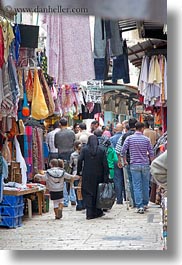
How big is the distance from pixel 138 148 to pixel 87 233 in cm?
126

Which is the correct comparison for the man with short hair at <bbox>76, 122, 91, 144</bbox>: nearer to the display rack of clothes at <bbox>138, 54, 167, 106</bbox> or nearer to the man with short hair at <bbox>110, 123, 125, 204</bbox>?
the man with short hair at <bbox>110, 123, 125, 204</bbox>

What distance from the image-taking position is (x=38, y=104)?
22.1 ft

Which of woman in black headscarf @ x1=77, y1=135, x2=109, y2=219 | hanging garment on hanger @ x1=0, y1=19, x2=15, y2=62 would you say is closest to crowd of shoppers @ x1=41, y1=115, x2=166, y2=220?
woman in black headscarf @ x1=77, y1=135, x2=109, y2=219

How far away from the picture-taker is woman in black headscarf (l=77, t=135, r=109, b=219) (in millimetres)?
6820

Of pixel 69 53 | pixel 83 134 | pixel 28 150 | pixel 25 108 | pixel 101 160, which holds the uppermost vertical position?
pixel 69 53

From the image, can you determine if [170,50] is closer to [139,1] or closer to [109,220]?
[139,1]

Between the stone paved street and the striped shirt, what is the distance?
59 centimetres

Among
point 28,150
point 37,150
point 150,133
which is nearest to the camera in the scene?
point 150,133

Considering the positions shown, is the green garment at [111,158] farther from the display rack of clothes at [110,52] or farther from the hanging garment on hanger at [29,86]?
the hanging garment on hanger at [29,86]

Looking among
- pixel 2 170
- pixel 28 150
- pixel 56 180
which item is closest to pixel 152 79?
pixel 56 180

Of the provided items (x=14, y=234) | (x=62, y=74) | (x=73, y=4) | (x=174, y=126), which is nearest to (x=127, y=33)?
(x=62, y=74)

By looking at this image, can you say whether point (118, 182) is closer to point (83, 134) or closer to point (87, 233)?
point (83, 134)

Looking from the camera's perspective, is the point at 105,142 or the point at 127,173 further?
the point at 127,173

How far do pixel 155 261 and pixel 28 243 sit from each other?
1239mm
